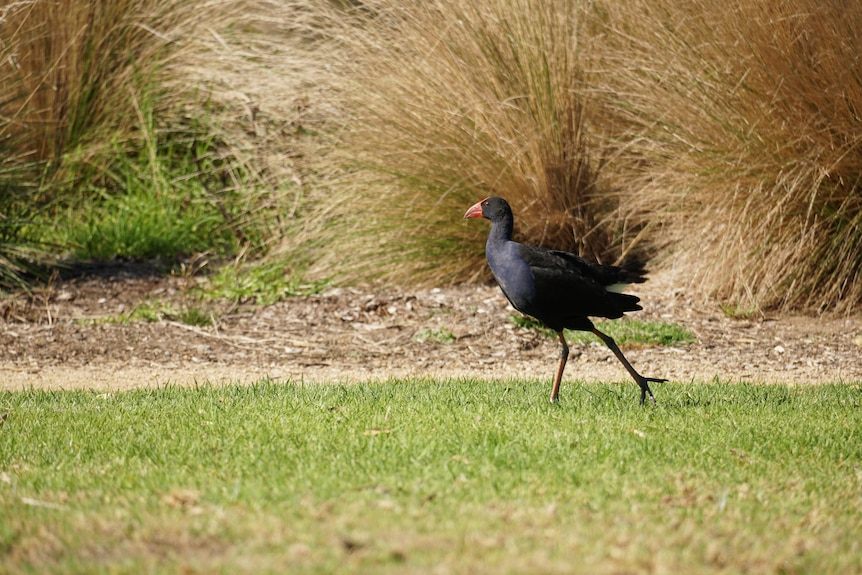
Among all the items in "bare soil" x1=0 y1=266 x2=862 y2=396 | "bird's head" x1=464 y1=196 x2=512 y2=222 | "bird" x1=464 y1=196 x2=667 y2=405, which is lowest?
"bare soil" x1=0 y1=266 x2=862 y2=396

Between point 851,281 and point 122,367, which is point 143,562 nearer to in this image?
point 122,367

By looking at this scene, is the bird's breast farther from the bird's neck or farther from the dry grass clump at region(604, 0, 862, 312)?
the dry grass clump at region(604, 0, 862, 312)

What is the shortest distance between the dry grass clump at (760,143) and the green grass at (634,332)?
2.38 feet

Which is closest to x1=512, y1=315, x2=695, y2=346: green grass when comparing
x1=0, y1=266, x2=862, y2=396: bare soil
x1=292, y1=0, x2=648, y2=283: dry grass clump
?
x1=0, y1=266, x2=862, y2=396: bare soil

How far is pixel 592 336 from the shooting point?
288 inches

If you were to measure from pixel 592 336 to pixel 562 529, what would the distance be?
4.15 meters

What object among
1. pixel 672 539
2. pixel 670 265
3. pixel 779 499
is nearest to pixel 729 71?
pixel 670 265

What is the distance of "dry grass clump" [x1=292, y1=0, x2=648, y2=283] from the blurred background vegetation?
0.07ft

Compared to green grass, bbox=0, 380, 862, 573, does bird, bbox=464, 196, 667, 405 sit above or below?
above

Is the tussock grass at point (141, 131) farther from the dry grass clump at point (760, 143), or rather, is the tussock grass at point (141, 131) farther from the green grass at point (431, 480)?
the green grass at point (431, 480)

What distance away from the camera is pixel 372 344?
277 inches

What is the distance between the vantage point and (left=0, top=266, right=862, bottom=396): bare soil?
6.36 m

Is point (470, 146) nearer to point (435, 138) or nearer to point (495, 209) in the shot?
point (435, 138)

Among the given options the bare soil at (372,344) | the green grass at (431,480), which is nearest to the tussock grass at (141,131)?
the bare soil at (372,344)
